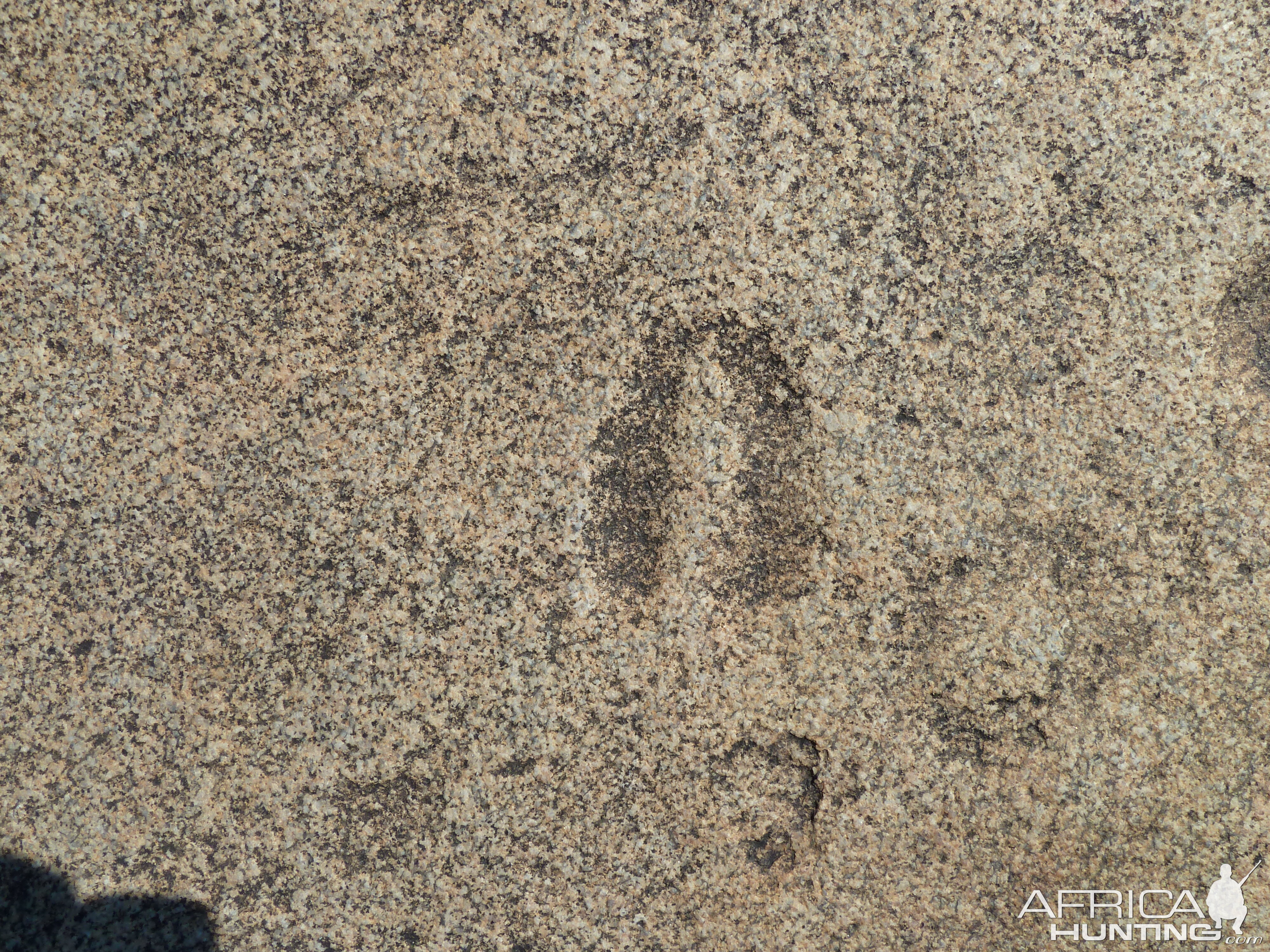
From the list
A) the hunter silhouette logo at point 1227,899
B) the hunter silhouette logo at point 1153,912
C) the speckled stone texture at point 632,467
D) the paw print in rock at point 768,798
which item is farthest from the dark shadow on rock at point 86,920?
the hunter silhouette logo at point 1227,899

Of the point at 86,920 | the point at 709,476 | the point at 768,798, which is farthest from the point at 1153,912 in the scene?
the point at 86,920

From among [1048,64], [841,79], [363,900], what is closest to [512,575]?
[363,900]

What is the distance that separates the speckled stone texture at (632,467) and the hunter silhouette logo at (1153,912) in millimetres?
25

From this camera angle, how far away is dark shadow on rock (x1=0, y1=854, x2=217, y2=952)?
0.99 meters

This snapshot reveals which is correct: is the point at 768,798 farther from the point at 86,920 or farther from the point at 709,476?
the point at 86,920

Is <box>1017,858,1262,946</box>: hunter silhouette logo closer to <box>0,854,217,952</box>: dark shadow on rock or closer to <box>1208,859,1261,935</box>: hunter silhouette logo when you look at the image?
<box>1208,859,1261,935</box>: hunter silhouette logo

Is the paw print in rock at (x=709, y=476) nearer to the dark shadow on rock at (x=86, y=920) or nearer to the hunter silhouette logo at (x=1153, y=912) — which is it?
the hunter silhouette logo at (x=1153, y=912)

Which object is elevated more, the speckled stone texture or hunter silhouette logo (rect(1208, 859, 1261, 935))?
the speckled stone texture

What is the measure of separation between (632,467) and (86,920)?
939mm

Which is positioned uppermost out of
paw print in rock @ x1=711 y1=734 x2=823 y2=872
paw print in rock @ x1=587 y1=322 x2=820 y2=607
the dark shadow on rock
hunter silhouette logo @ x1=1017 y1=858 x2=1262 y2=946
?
paw print in rock @ x1=587 y1=322 x2=820 y2=607

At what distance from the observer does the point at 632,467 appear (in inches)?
39.0

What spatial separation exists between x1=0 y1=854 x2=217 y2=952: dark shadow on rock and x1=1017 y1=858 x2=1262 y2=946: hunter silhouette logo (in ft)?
3.60

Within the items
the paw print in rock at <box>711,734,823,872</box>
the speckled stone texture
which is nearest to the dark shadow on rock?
the speckled stone texture

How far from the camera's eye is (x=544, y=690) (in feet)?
3.26
